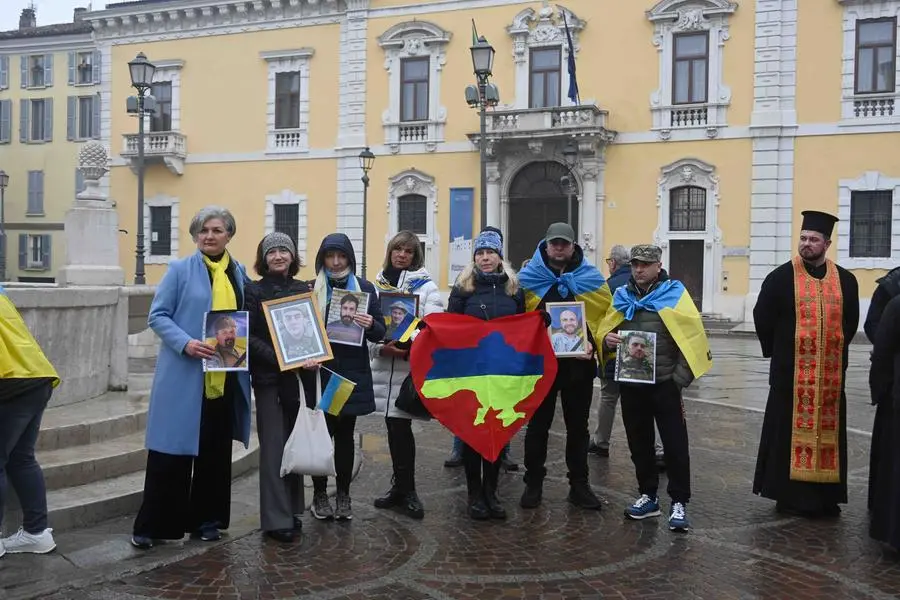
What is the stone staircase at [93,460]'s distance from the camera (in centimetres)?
569

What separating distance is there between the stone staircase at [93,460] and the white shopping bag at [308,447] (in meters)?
1.37

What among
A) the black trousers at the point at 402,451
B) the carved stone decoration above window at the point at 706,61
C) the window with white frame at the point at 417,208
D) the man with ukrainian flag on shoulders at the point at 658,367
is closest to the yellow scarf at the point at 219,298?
the black trousers at the point at 402,451

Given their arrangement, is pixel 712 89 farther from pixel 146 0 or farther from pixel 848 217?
pixel 146 0

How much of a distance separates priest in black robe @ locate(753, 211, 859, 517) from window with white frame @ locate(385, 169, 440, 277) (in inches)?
886

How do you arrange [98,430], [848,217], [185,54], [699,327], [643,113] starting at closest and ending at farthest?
[699,327], [98,430], [848,217], [643,113], [185,54]

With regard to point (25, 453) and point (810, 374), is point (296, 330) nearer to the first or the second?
point (25, 453)

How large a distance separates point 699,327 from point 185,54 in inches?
1187

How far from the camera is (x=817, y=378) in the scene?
6.21 meters

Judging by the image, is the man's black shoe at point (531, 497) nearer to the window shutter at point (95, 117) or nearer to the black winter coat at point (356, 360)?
the black winter coat at point (356, 360)

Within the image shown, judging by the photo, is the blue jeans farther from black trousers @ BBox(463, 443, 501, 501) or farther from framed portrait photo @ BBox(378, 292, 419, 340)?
black trousers @ BBox(463, 443, 501, 501)

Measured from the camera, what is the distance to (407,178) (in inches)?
1150

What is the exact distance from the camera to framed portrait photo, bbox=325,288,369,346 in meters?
5.75

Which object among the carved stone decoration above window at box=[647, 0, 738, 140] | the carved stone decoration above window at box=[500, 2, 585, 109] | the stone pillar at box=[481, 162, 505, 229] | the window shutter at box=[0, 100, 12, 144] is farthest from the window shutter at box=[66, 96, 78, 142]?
the carved stone decoration above window at box=[647, 0, 738, 140]

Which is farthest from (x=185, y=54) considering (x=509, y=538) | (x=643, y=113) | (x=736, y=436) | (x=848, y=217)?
(x=509, y=538)
